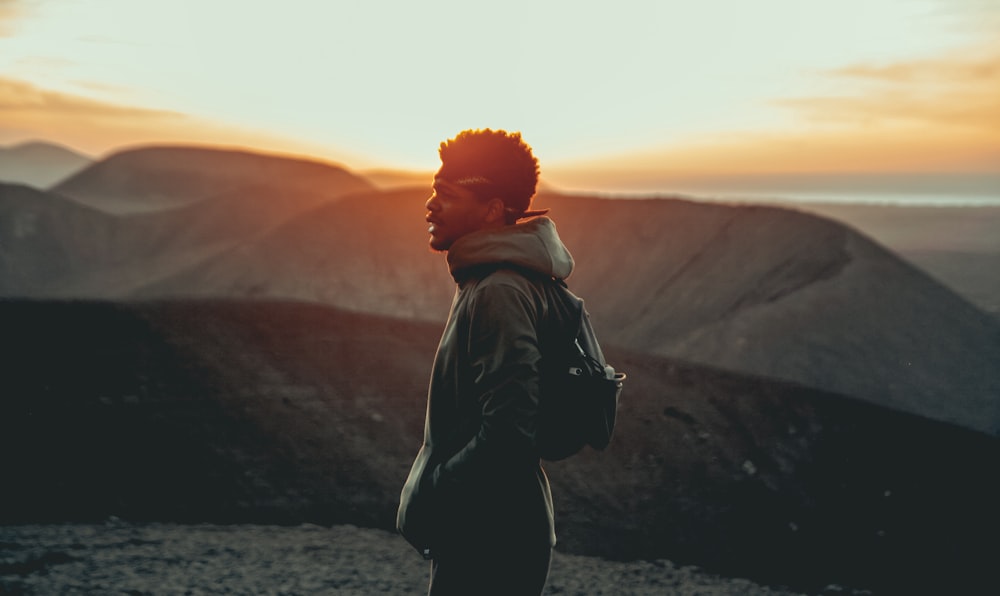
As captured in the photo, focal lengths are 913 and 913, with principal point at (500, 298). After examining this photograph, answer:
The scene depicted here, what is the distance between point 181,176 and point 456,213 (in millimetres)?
116056

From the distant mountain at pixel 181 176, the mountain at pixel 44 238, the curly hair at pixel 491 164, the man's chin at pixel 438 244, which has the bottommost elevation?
the mountain at pixel 44 238

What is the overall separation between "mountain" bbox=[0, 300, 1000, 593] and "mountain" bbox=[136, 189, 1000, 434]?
13.9 metres

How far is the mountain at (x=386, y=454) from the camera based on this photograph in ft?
37.0

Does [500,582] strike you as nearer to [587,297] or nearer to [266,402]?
[266,402]

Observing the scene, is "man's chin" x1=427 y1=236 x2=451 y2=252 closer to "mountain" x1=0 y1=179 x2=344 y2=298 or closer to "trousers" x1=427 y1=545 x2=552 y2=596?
"trousers" x1=427 y1=545 x2=552 y2=596

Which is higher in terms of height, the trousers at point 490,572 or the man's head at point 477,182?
the man's head at point 477,182

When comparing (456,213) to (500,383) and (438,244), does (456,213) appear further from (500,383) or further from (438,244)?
(500,383)

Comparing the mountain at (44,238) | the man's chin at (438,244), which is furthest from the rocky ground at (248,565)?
the mountain at (44,238)

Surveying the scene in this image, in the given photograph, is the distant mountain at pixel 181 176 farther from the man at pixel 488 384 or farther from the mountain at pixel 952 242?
the man at pixel 488 384

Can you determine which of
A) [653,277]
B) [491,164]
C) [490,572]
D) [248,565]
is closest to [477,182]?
[491,164]

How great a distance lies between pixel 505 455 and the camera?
9.26 feet

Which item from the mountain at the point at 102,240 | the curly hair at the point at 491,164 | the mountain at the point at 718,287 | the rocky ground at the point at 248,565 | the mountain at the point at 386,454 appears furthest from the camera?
the mountain at the point at 102,240

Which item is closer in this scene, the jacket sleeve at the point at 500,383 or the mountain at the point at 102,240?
the jacket sleeve at the point at 500,383

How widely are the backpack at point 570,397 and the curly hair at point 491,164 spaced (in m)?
0.42
